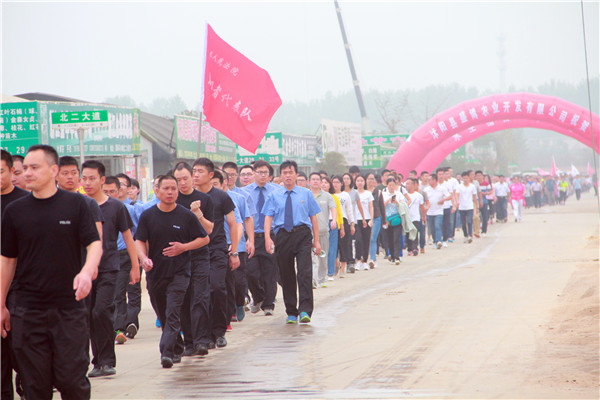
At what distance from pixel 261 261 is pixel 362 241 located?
646 cm

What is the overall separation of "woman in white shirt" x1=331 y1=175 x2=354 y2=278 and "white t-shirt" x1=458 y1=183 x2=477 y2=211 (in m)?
7.85

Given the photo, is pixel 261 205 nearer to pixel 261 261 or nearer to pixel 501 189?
pixel 261 261

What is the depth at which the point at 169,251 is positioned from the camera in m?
7.59

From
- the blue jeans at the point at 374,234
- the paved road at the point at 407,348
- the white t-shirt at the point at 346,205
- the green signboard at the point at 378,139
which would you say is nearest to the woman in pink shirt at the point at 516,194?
the blue jeans at the point at 374,234

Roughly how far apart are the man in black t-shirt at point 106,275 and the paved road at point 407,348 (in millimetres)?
235

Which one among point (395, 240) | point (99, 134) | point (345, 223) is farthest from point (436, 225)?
point (99, 134)

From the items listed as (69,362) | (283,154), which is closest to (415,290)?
(69,362)

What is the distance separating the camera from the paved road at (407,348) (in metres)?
6.54

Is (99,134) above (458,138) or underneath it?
underneath

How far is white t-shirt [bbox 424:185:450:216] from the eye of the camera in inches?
864

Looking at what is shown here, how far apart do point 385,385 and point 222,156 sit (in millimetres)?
25312

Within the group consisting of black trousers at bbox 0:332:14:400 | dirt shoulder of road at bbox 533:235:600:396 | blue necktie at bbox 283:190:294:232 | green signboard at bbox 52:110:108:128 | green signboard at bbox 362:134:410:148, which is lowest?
dirt shoulder of road at bbox 533:235:600:396

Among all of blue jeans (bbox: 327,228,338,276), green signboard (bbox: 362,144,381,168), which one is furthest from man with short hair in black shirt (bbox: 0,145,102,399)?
green signboard (bbox: 362,144,381,168)

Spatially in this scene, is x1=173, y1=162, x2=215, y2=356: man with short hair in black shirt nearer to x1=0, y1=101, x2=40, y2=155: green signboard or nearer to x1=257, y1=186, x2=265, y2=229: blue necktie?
x1=257, y1=186, x2=265, y2=229: blue necktie
